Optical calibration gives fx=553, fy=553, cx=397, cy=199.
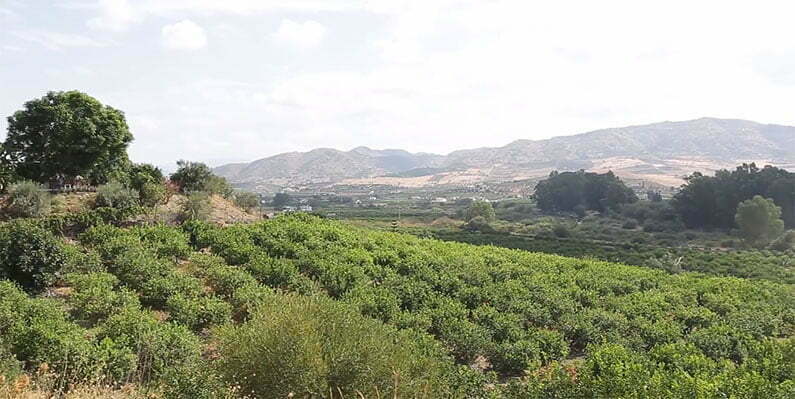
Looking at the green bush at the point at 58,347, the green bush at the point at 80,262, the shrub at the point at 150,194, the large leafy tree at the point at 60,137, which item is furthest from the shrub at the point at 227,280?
the large leafy tree at the point at 60,137

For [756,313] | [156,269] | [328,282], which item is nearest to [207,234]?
[156,269]

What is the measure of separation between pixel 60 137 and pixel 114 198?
450cm

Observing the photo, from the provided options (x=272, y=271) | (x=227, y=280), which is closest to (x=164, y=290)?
(x=227, y=280)

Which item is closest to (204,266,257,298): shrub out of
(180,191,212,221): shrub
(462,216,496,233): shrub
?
(180,191,212,221): shrub

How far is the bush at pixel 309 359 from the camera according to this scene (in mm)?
8148

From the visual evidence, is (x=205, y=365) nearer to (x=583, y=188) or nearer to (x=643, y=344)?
(x=643, y=344)

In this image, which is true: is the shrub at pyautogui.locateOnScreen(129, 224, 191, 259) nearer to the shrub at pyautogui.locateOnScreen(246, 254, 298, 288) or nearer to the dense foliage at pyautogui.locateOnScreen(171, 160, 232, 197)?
the shrub at pyautogui.locateOnScreen(246, 254, 298, 288)

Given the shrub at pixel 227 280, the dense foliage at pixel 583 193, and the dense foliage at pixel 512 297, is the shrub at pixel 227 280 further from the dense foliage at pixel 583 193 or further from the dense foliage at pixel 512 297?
the dense foliage at pixel 583 193

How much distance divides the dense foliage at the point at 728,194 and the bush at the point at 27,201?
74503 millimetres

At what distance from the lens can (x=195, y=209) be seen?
22641 millimetres

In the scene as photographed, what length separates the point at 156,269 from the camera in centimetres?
1545

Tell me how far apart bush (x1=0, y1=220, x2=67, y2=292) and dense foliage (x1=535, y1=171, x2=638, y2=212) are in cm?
8631

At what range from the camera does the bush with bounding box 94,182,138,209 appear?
68.7 ft

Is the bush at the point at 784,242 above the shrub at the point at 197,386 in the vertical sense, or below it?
below
